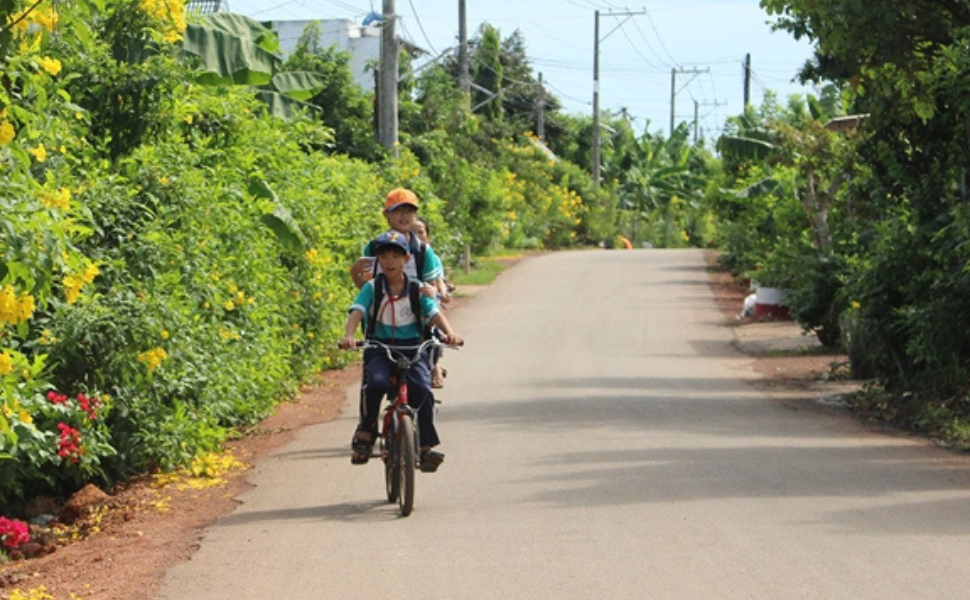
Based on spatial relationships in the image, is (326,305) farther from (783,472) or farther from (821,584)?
(821,584)

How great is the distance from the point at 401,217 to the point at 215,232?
7.49 feet

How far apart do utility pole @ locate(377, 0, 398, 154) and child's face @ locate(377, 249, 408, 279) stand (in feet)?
55.9

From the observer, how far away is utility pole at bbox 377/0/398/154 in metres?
26.5

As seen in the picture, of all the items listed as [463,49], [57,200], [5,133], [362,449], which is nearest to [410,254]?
[362,449]

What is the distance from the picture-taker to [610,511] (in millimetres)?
9297

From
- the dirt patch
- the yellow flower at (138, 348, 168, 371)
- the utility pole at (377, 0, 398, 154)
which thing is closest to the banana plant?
the dirt patch

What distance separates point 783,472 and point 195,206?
16.2 ft

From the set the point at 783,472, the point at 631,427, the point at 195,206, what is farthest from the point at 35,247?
the point at 631,427

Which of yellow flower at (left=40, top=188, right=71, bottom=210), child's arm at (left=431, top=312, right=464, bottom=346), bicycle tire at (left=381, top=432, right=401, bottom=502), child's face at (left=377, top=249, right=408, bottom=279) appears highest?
yellow flower at (left=40, top=188, right=71, bottom=210)

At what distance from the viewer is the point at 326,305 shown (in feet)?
58.8

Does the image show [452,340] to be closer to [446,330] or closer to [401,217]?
[446,330]

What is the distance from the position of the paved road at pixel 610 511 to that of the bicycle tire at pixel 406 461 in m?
0.12

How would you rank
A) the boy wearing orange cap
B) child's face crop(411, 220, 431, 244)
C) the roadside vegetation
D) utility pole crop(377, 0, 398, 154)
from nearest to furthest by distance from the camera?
the roadside vegetation → the boy wearing orange cap → child's face crop(411, 220, 431, 244) → utility pole crop(377, 0, 398, 154)

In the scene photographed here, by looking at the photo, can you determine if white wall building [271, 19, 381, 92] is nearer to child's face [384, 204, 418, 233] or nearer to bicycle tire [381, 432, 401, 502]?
child's face [384, 204, 418, 233]
